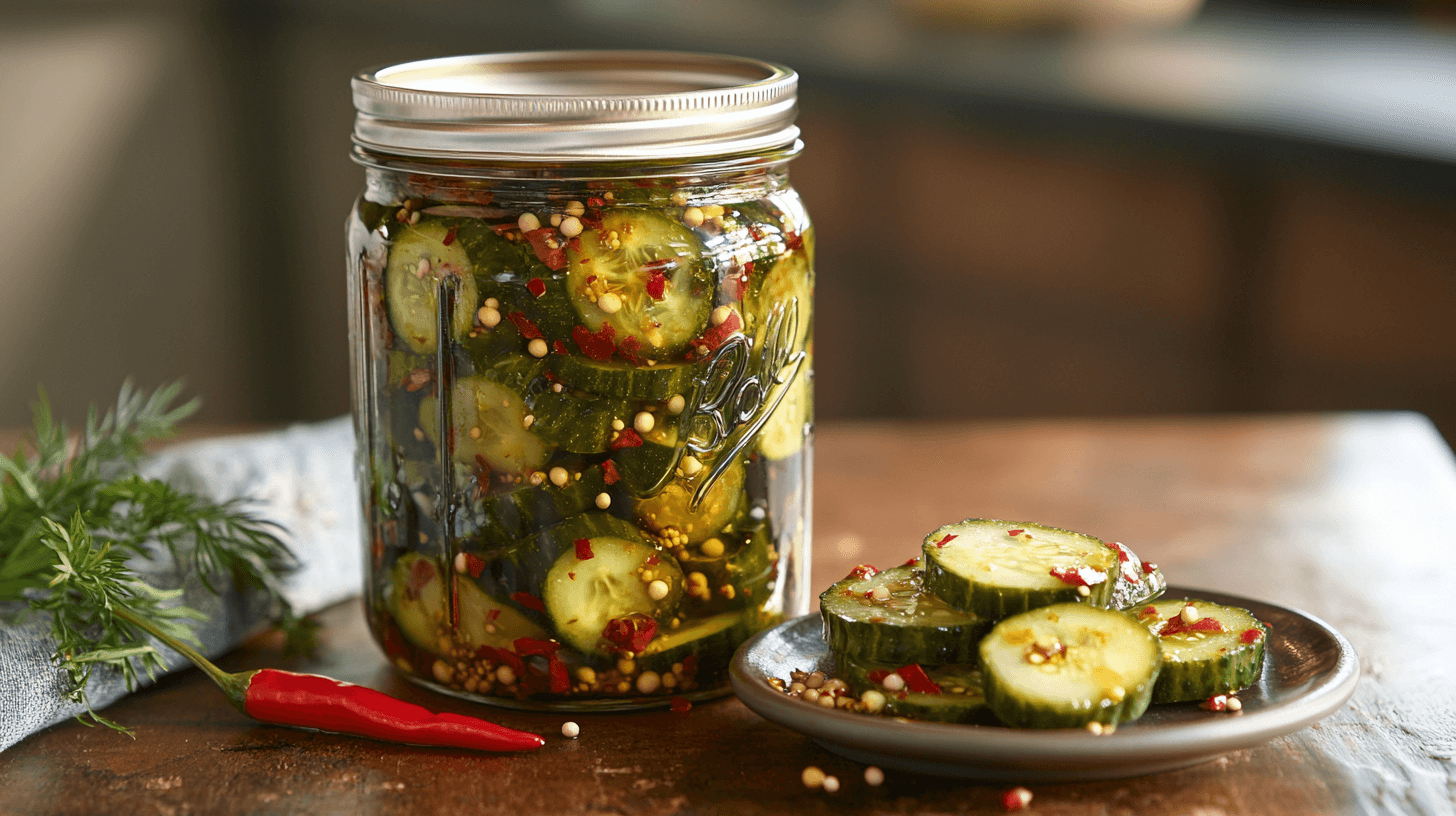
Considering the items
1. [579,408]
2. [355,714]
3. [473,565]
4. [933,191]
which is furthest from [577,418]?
[933,191]

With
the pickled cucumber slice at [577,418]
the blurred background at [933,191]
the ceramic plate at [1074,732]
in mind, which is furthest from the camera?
the blurred background at [933,191]

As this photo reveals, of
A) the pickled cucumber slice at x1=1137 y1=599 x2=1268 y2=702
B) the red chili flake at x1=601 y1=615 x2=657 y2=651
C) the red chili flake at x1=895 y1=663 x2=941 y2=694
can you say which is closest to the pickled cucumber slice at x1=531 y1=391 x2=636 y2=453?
the red chili flake at x1=601 y1=615 x2=657 y2=651

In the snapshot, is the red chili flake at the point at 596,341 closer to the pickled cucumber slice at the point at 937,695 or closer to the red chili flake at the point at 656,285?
the red chili flake at the point at 656,285

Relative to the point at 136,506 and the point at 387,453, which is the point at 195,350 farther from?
the point at 387,453

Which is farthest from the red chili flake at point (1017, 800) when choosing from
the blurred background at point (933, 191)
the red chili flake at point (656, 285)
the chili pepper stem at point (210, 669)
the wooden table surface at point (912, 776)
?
the blurred background at point (933, 191)

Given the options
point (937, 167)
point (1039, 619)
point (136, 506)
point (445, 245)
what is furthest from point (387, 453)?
point (937, 167)
